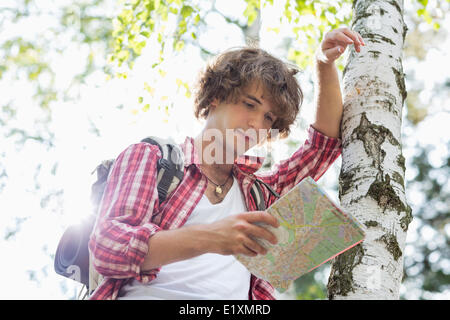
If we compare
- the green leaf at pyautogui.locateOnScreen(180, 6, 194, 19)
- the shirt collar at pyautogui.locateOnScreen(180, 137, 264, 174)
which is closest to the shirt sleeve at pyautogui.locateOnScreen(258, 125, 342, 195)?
the shirt collar at pyautogui.locateOnScreen(180, 137, 264, 174)

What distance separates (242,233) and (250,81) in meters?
1.12

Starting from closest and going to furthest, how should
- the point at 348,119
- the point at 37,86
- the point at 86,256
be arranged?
1. the point at 86,256
2. the point at 348,119
3. the point at 37,86

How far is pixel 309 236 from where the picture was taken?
1.36 m

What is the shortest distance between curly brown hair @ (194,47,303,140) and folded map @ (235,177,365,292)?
97cm

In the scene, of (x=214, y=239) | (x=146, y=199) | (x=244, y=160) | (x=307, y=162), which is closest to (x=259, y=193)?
(x=244, y=160)

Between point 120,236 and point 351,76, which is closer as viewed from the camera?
point 120,236

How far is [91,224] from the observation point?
5.86 ft

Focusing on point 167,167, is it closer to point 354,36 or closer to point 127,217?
point 127,217

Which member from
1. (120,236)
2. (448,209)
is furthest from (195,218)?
(448,209)

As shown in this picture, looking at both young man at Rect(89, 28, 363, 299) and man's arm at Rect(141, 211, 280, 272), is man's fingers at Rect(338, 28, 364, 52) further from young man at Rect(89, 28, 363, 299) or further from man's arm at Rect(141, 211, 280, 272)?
man's arm at Rect(141, 211, 280, 272)

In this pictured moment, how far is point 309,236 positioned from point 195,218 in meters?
0.64

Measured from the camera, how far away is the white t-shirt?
5.31ft
